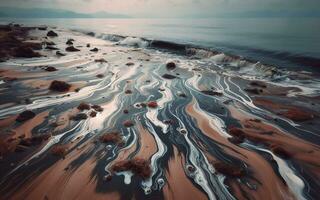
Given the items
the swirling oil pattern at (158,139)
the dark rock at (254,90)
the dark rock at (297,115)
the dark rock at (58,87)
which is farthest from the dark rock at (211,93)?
the dark rock at (58,87)

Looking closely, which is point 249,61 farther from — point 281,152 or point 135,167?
point 135,167

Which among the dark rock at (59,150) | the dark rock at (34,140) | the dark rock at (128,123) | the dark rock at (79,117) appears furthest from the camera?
the dark rock at (79,117)

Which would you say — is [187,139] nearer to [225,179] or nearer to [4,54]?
[225,179]

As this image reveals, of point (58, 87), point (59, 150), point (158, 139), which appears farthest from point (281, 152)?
point (58, 87)

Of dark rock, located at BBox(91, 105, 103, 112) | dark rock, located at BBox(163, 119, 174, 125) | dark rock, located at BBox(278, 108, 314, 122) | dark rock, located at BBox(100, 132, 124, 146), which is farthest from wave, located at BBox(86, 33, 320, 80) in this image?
dark rock, located at BBox(100, 132, 124, 146)

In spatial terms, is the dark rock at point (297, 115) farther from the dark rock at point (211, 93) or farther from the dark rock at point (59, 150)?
the dark rock at point (59, 150)

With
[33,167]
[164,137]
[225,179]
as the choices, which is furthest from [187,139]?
[33,167]
